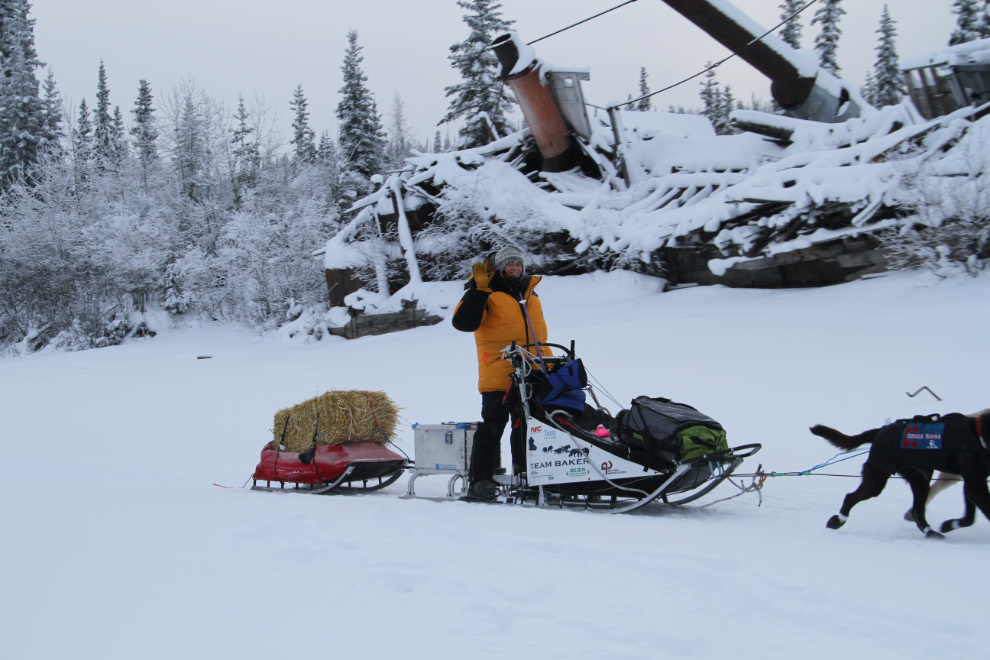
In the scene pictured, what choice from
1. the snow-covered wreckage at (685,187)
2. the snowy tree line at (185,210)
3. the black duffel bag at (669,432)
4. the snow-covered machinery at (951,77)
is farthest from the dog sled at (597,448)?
the snowy tree line at (185,210)

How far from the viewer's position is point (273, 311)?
26906 millimetres

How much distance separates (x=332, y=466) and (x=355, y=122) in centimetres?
3043

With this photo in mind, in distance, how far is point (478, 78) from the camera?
1205 inches

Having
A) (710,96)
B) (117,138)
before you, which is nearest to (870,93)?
(710,96)

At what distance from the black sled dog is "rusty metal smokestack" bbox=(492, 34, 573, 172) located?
15.3 metres

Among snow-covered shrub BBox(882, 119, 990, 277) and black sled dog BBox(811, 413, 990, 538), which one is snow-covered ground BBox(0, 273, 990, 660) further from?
snow-covered shrub BBox(882, 119, 990, 277)

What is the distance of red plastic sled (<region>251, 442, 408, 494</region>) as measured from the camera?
19.3 feet

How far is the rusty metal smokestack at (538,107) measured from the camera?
696 inches

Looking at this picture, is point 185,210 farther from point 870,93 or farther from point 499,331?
point 870,93

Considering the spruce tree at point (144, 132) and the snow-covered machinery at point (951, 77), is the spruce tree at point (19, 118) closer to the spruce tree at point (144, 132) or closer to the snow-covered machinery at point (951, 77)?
the spruce tree at point (144, 132)

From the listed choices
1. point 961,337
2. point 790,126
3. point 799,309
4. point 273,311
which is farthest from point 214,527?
point 273,311

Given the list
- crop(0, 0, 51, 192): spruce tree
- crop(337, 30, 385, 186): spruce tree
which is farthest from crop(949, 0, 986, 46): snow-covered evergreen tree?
crop(0, 0, 51, 192): spruce tree

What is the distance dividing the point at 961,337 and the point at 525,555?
7.40 m

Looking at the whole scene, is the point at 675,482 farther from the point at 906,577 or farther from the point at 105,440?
the point at 105,440
